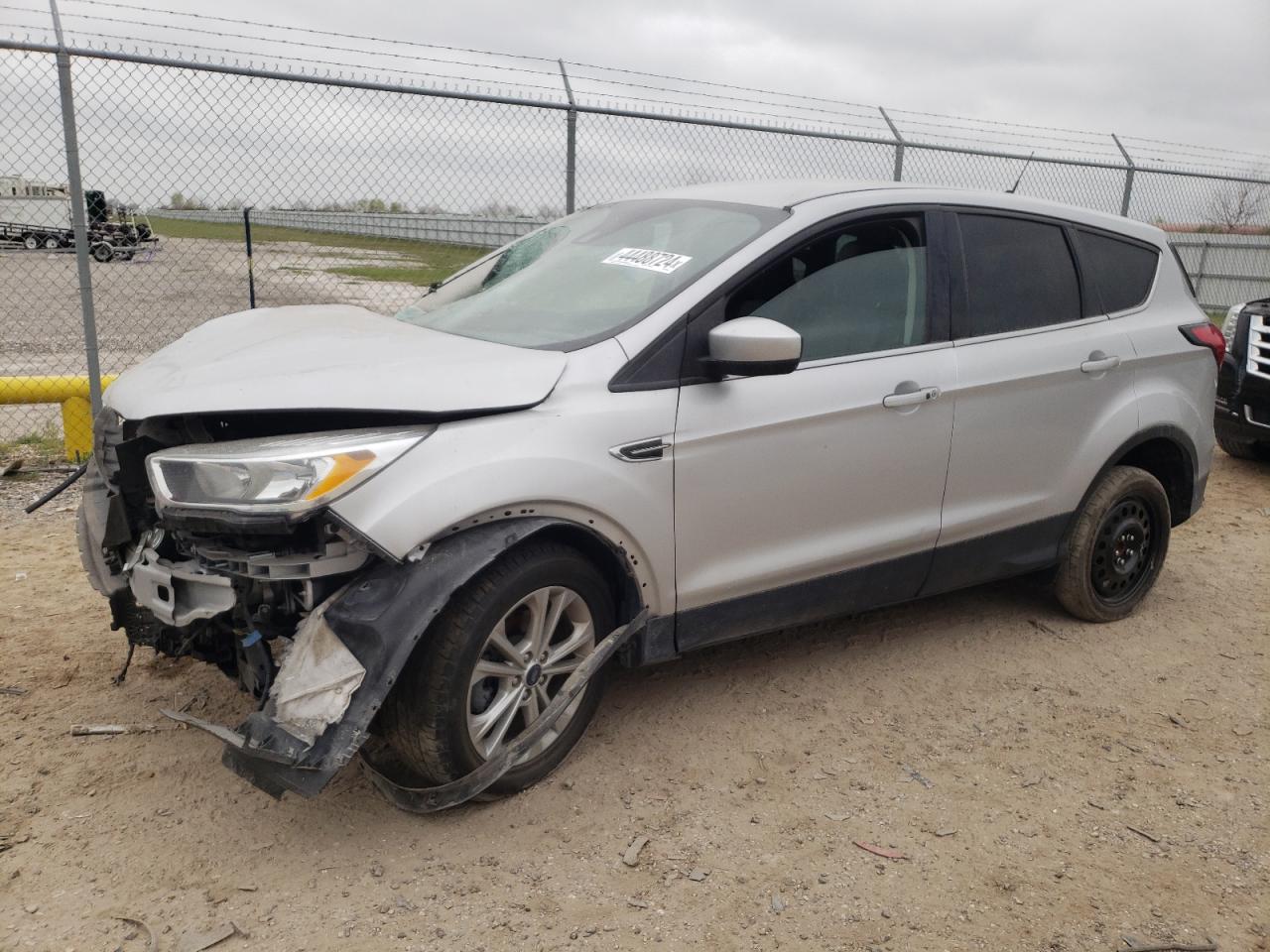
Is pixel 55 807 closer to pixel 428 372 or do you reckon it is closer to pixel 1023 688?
pixel 428 372

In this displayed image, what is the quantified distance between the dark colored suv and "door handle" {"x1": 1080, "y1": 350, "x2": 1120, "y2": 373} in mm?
3678

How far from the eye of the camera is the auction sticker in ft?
11.6

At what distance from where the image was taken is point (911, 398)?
375 cm

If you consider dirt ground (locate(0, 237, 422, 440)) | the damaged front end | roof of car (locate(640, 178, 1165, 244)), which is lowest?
dirt ground (locate(0, 237, 422, 440))

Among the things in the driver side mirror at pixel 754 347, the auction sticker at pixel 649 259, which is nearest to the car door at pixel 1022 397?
the driver side mirror at pixel 754 347

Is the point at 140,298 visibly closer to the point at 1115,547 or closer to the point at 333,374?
the point at 333,374

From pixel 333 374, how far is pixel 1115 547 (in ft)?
11.3

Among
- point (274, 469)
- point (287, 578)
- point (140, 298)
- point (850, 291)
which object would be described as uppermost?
point (850, 291)

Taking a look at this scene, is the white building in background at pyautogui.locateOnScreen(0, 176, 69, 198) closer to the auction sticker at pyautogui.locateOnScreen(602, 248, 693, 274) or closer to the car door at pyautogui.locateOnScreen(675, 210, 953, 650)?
the auction sticker at pyautogui.locateOnScreen(602, 248, 693, 274)

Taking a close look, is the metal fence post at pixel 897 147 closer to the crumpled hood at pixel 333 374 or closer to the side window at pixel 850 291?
the side window at pixel 850 291

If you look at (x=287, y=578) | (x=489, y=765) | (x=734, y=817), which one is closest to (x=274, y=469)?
(x=287, y=578)

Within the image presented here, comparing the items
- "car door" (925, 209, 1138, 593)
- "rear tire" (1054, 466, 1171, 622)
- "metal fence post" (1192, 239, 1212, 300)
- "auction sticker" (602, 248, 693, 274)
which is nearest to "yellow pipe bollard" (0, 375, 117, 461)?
"auction sticker" (602, 248, 693, 274)

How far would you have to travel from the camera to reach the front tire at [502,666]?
2889 millimetres

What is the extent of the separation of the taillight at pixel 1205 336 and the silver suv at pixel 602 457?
0.11 metres
